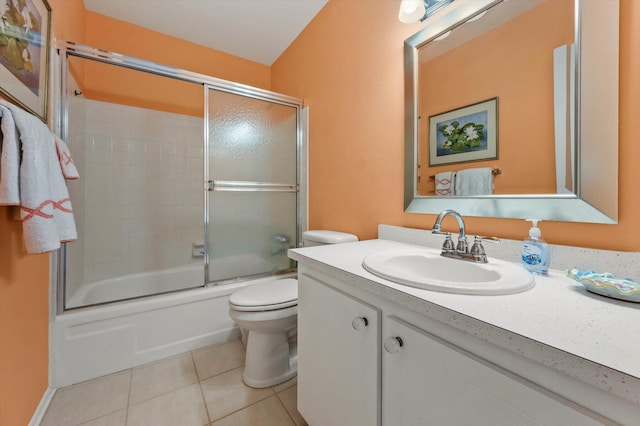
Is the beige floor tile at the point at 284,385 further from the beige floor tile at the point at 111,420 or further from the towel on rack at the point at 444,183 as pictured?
the towel on rack at the point at 444,183

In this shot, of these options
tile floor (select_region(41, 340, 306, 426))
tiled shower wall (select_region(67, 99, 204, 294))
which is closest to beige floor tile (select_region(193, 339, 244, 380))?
tile floor (select_region(41, 340, 306, 426))

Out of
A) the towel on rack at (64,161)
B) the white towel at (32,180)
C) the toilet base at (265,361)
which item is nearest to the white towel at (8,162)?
the white towel at (32,180)

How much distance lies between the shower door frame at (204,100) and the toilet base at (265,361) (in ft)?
2.11

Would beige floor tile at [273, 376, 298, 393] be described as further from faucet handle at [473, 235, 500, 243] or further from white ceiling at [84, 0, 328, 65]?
white ceiling at [84, 0, 328, 65]

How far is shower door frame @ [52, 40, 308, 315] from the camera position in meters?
1.33

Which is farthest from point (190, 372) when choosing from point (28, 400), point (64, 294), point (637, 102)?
point (637, 102)

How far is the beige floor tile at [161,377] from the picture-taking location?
127 cm

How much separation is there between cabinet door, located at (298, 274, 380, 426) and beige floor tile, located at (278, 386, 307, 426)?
0.17 meters

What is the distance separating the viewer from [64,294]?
1.33 metres

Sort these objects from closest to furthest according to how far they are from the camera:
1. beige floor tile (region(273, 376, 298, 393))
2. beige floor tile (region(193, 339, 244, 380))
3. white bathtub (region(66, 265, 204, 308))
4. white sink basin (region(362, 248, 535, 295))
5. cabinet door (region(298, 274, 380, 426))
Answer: white sink basin (region(362, 248, 535, 295)) < cabinet door (region(298, 274, 380, 426)) < beige floor tile (region(273, 376, 298, 393)) < beige floor tile (region(193, 339, 244, 380)) < white bathtub (region(66, 265, 204, 308))

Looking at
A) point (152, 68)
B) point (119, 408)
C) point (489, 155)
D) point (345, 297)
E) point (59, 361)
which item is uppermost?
point (152, 68)

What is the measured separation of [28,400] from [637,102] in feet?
7.60

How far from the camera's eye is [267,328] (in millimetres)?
1287

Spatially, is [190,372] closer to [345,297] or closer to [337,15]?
[345,297]
